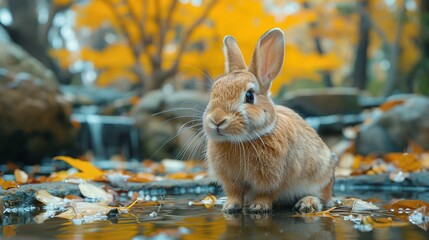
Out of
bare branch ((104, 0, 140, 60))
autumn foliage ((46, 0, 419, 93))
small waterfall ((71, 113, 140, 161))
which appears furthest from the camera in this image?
autumn foliage ((46, 0, 419, 93))

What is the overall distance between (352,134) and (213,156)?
23.1 feet

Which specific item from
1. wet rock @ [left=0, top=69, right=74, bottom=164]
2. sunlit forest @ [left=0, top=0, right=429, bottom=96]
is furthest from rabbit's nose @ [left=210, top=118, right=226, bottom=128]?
sunlit forest @ [left=0, top=0, right=429, bottom=96]

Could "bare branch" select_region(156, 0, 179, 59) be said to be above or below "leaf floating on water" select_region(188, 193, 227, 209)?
above

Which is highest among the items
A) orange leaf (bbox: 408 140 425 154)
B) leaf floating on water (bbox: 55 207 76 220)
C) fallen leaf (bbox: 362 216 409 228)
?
orange leaf (bbox: 408 140 425 154)

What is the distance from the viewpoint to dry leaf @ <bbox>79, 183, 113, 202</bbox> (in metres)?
3.28

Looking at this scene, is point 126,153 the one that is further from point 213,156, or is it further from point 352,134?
point 213,156

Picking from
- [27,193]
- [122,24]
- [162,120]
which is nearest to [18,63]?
[122,24]

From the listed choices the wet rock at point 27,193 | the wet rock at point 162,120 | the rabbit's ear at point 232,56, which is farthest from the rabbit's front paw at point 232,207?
the wet rock at point 162,120

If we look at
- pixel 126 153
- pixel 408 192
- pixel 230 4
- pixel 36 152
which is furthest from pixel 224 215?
pixel 230 4

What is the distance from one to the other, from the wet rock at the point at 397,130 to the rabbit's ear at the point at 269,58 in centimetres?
538

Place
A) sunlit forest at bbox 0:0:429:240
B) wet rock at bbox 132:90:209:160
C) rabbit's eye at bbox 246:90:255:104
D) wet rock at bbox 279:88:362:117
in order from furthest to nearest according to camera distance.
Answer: wet rock at bbox 279:88:362:117 → wet rock at bbox 132:90:209:160 → rabbit's eye at bbox 246:90:255:104 → sunlit forest at bbox 0:0:429:240

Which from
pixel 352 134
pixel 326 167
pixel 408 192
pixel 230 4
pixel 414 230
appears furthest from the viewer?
pixel 230 4

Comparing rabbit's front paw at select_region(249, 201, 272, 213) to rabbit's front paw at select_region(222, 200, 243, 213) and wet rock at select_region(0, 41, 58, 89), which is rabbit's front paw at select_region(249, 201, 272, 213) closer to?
rabbit's front paw at select_region(222, 200, 243, 213)

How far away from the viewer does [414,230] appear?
6.51ft
